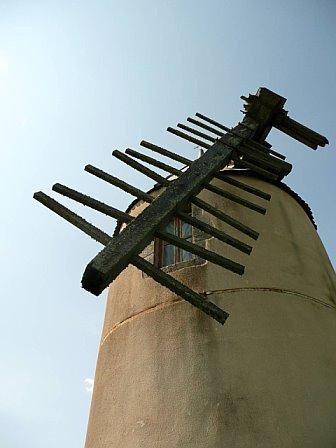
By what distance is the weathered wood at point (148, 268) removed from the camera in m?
3.55

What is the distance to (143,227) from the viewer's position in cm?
395

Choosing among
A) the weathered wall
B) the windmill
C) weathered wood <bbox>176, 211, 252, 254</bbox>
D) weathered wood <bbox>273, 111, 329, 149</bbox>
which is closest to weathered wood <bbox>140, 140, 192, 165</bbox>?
the windmill

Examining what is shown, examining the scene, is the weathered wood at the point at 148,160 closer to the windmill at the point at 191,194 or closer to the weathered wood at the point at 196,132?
the windmill at the point at 191,194

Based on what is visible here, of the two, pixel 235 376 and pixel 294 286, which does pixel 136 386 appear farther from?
pixel 294 286

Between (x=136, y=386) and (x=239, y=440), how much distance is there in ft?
3.65

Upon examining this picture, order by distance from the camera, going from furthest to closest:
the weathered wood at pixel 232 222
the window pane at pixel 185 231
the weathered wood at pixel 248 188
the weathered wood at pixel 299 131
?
the weathered wood at pixel 299 131, the window pane at pixel 185 231, the weathered wood at pixel 248 188, the weathered wood at pixel 232 222

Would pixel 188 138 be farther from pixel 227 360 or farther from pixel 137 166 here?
pixel 227 360

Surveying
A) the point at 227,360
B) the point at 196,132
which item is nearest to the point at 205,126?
the point at 196,132

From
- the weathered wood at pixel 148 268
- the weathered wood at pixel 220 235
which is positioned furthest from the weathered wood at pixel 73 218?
the weathered wood at pixel 220 235

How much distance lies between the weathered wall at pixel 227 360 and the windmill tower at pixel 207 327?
1 cm

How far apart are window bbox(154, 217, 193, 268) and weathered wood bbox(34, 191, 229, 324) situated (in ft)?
5.31

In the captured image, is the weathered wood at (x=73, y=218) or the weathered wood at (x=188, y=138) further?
A: the weathered wood at (x=188, y=138)

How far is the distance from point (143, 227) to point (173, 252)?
177cm

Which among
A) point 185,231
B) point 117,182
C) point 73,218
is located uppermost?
point 185,231
